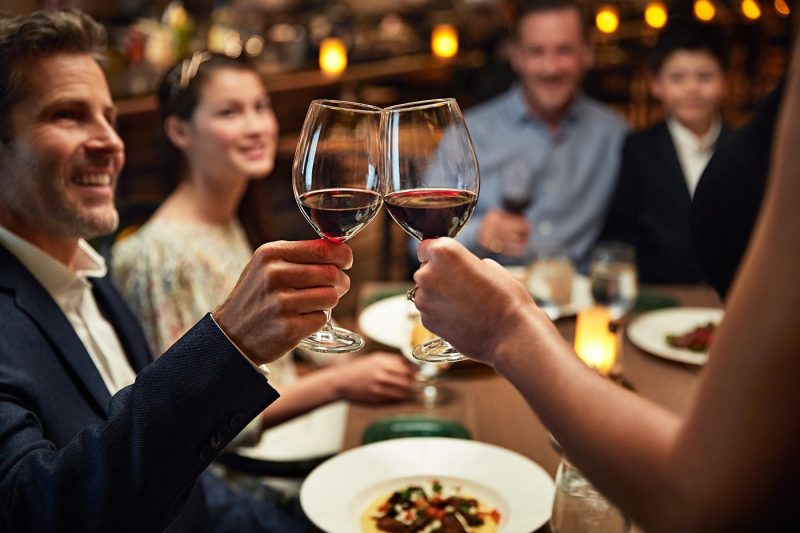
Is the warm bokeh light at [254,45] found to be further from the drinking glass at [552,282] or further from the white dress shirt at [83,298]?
the white dress shirt at [83,298]

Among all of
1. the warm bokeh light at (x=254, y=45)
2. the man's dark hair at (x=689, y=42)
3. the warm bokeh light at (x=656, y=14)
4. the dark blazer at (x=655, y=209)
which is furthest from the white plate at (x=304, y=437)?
the warm bokeh light at (x=656, y=14)

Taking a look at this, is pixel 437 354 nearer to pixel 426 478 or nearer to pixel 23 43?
pixel 426 478

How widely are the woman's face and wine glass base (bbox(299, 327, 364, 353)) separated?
4.36ft

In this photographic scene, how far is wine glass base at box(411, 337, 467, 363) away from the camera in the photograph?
1.07m

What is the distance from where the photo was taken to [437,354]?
1084 mm

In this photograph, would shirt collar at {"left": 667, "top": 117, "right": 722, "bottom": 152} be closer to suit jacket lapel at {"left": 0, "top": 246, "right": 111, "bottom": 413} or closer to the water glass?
the water glass

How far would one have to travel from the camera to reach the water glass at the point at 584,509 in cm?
111

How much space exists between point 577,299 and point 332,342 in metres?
1.41

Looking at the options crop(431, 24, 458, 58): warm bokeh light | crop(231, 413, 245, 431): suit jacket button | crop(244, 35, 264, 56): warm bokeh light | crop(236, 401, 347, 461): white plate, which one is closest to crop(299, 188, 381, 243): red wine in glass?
crop(231, 413, 245, 431): suit jacket button

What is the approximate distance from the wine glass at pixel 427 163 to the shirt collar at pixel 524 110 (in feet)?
8.41

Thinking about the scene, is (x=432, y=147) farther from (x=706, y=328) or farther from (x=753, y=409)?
(x=706, y=328)

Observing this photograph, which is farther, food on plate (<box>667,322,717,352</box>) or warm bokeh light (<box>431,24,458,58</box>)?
warm bokeh light (<box>431,24,458,58</box>)

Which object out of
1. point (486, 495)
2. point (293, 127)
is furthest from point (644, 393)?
point (293, 127)

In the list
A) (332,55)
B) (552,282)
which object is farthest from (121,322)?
(332,55)
